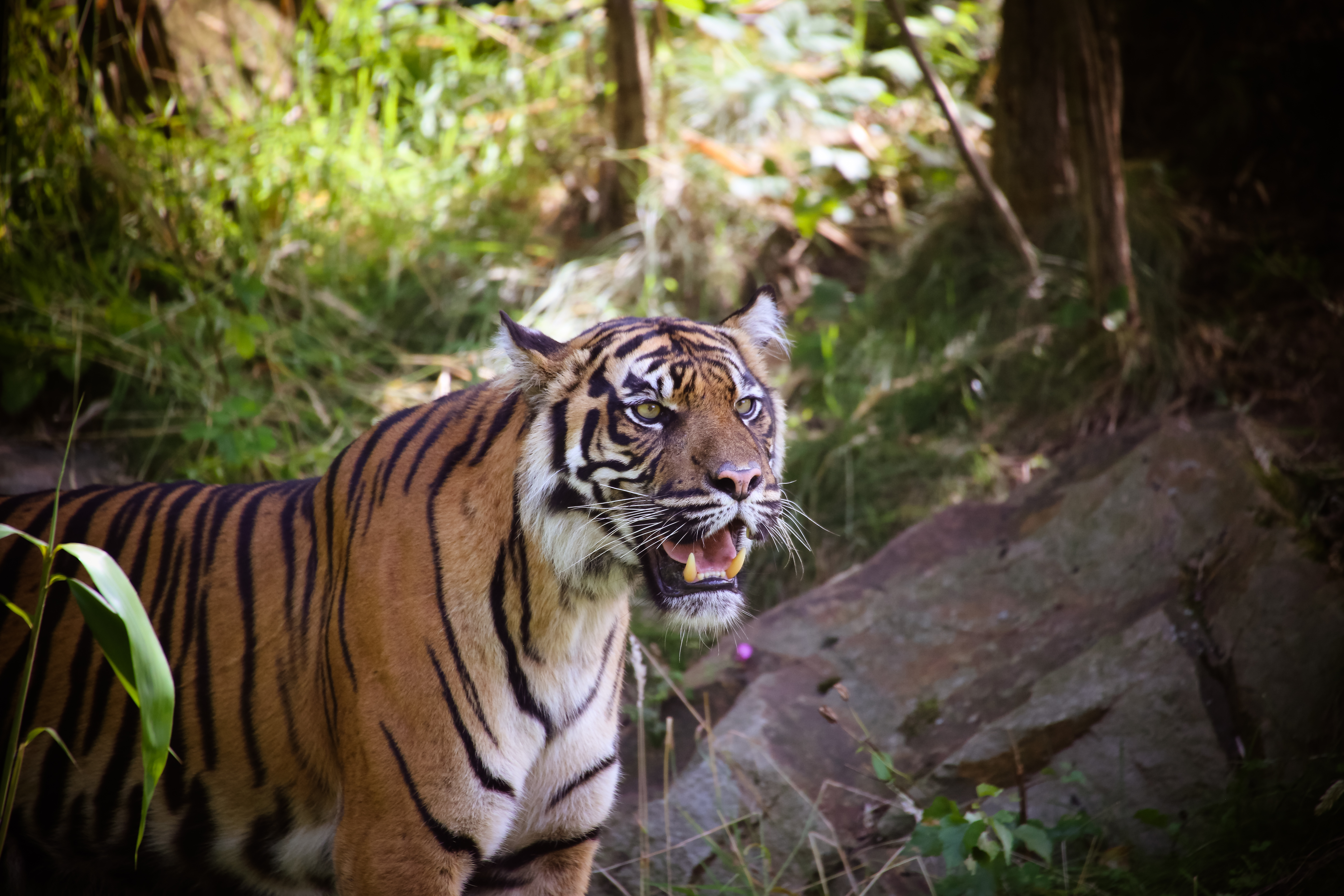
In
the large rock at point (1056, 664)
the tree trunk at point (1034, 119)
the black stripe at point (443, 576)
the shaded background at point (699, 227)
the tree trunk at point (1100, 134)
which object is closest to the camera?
the black stripe at point (443, 576)

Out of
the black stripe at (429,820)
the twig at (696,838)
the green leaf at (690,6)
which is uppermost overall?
the green leaf at (690,6)

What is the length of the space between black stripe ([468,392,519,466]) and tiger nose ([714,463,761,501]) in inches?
22.1

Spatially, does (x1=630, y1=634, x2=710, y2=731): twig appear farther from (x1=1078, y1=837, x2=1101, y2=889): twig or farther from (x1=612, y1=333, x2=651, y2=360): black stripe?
(x1=1078, y1=837, x2=1101, y2=889): twig

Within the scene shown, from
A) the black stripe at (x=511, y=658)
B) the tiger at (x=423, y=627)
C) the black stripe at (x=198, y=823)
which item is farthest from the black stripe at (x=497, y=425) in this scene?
the black stripe at (x=198, y=823)

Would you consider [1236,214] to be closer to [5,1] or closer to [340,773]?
[340,773]

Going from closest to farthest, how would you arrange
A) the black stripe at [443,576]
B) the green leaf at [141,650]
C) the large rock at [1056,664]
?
the green leaf at [141,650] < the black stripe at [443,576] < the large rock at [1056,664]

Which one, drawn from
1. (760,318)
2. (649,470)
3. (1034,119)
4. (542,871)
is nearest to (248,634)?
(542,871)

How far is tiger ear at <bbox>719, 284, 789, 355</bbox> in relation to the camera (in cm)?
250

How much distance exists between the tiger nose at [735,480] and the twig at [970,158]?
293 cm

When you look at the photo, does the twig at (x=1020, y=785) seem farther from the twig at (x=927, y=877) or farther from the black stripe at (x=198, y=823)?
the black stripe at (x=198, y=823)

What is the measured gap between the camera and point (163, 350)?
4.38 meters

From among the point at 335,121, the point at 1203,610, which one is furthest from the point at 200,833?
the point at 335,121

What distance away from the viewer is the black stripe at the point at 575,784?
2.23 m

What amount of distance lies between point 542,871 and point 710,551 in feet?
2.86
